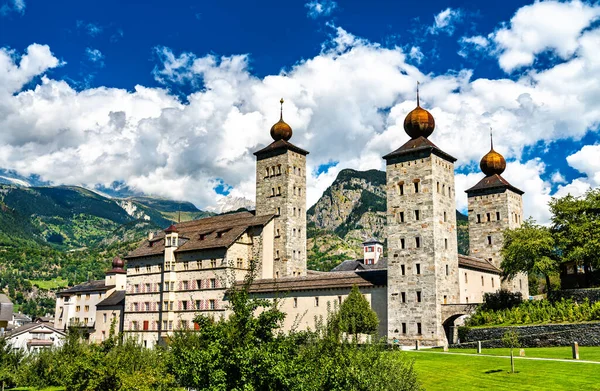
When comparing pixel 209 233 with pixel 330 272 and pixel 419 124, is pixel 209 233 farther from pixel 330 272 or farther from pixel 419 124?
→ pixel 419 124

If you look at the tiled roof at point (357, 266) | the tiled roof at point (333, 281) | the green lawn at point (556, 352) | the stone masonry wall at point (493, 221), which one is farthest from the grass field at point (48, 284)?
the green lawn at point (556, 352)

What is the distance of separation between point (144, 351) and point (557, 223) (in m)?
41.0

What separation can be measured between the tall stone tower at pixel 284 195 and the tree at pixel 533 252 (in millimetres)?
25327

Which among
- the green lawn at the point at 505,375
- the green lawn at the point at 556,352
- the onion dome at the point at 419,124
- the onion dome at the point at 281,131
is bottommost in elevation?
the green lawn at the point at 505,375

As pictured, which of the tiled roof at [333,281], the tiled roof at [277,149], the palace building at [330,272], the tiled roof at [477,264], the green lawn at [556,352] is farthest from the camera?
the tiled roof at [277,149]

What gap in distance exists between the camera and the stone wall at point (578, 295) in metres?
48.1

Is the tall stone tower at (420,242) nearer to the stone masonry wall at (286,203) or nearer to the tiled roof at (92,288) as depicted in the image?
the stone masonry wall at (286,203)

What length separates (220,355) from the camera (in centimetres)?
2053

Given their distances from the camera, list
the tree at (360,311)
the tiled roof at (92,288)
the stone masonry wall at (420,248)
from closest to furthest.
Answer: the tree at (360,311) < the stone masonry wall at (420,248) < the tiled roof at (92,288)

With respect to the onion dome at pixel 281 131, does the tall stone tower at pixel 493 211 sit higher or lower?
lower

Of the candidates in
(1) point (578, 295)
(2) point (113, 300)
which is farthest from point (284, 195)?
(1) point (578, 295)

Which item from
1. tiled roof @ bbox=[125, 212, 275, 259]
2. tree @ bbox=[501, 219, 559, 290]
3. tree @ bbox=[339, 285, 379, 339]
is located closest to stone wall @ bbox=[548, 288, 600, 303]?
tree @ bbox=[501, 219, 559, 290]

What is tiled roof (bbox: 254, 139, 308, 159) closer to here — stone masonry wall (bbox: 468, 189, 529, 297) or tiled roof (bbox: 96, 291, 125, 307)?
stone masonry wall (bbox: 468, 189, 529, 297)

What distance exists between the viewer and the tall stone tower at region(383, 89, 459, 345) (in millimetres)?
54469
